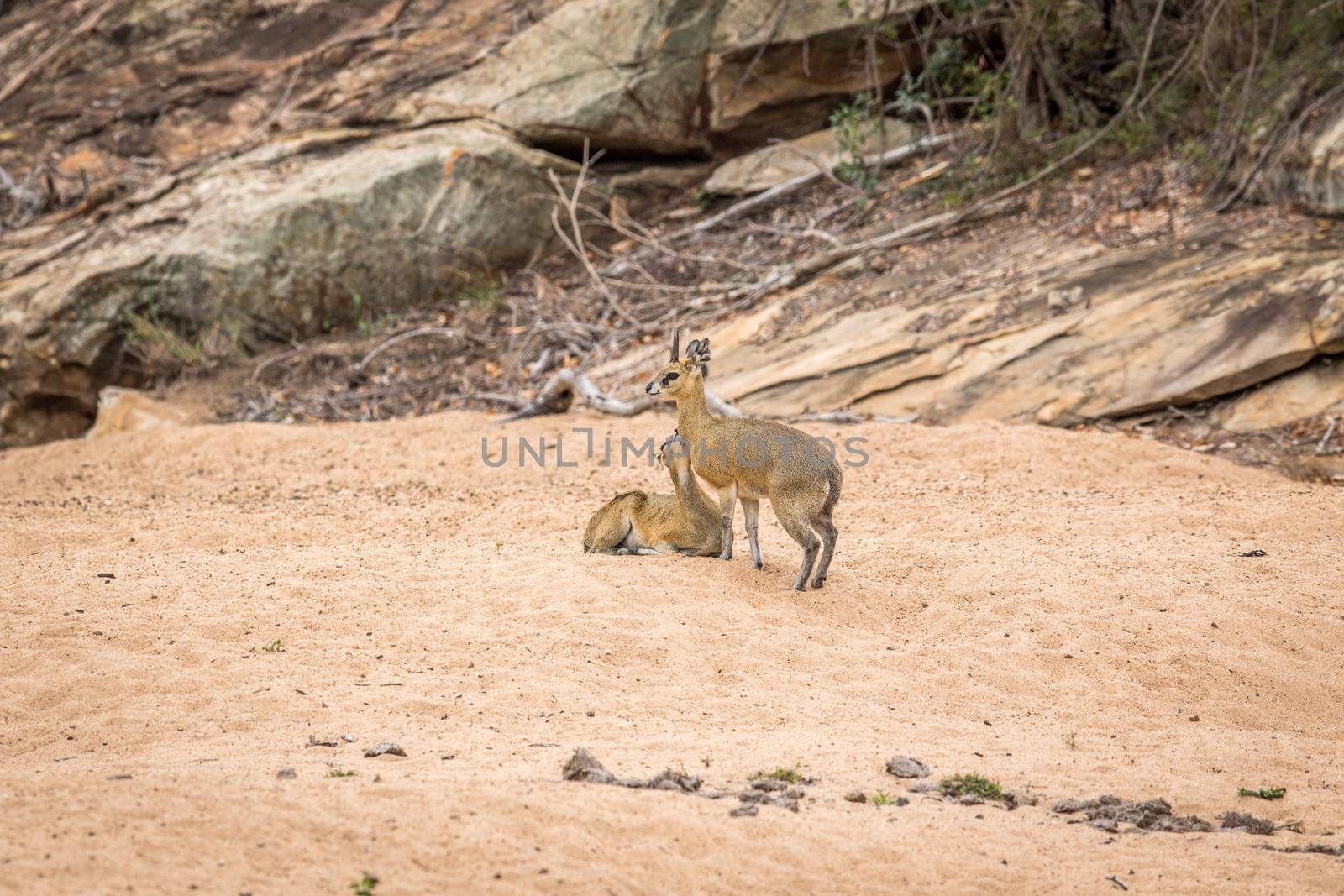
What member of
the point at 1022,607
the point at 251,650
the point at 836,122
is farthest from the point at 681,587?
the point at 836,122

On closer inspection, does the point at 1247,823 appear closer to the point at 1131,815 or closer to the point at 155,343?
the point at 1131,815

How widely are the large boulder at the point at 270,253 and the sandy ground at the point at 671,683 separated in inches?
205

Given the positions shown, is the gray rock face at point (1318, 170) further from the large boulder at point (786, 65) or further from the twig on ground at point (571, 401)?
the twig on ground at point (571, 401)

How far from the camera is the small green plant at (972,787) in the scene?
482 cm

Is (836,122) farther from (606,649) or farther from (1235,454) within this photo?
(606,649)

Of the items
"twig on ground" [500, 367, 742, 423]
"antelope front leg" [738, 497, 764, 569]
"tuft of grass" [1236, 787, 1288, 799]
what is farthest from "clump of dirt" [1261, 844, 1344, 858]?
"twig on ground" [500, 367, 742, 423]

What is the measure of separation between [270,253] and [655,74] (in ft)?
18.6

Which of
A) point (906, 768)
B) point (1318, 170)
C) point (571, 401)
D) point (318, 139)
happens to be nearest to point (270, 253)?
point (318, 139)

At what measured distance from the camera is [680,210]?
17125mm

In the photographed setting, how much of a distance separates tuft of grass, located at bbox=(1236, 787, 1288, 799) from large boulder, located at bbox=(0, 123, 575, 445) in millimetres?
12959

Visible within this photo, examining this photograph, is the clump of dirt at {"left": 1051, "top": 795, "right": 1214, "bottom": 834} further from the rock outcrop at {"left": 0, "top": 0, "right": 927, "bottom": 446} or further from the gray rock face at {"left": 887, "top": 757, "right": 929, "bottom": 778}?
the rock outcrop at {"left": 0, "top": 0, "right": 927, "bottom": 446}

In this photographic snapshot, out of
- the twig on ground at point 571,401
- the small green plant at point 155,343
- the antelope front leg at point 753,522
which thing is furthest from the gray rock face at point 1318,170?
the small green plant at point 155,343

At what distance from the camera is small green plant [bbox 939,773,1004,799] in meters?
4.82

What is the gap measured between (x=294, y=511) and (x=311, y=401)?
4.76 m
